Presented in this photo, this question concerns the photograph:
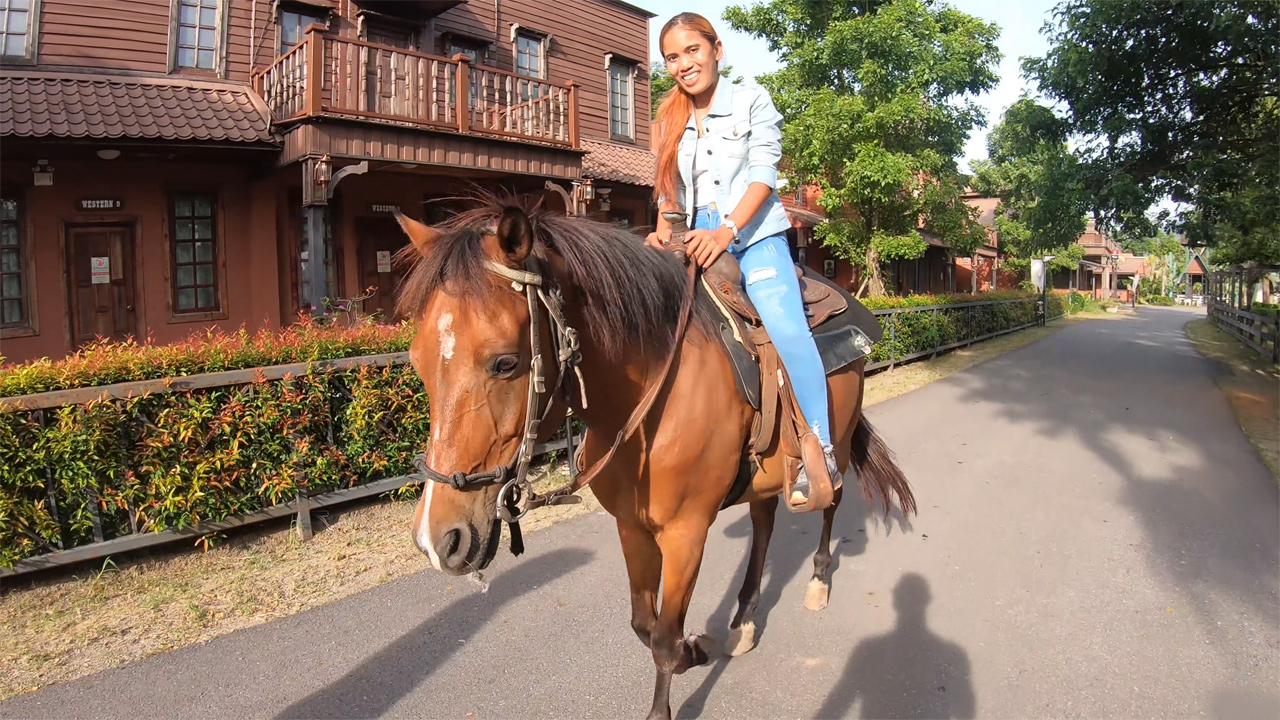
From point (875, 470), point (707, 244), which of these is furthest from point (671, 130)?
point (875, 470)

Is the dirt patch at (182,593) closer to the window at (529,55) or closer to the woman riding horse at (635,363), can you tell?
the woman riding horse at (635,363)

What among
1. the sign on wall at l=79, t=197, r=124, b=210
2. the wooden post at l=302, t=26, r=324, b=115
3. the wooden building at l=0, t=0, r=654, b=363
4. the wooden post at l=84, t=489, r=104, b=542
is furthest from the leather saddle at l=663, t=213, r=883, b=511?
the sign on wall at l=79, t=197, r=124, b=210

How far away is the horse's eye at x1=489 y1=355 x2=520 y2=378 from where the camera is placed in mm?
1938

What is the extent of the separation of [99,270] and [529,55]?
354 inches

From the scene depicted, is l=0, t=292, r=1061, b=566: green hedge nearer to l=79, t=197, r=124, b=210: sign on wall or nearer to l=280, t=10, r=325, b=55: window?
l=79, t=197, r=124, b=210: sign on wall

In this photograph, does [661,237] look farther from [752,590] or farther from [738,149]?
[752,590]

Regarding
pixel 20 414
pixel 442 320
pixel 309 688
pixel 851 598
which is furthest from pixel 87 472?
pixel 851 598

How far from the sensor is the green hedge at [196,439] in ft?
13.3

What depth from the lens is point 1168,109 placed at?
12.7 meters

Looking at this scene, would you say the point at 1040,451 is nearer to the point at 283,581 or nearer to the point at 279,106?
the point at 283,581

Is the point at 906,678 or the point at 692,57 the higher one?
the point at 692,57

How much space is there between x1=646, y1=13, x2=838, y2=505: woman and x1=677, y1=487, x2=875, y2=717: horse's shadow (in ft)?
3.65

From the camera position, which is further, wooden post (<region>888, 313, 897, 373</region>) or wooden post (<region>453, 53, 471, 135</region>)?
wooden post (<region>888, 313, 897, 373</region>)

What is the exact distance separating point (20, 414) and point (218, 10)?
32.2 ft
